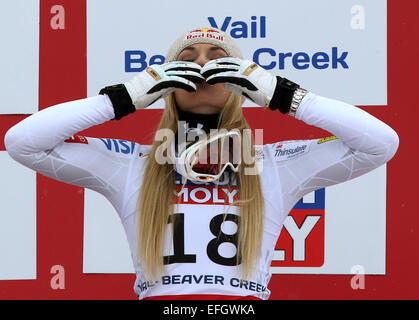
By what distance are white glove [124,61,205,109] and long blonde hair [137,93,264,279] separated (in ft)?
0.45

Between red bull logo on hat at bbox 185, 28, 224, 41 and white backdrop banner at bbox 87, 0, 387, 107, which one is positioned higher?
white backdrop banner at bbox 87, 0, 387, 107

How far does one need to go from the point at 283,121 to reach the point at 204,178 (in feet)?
2.27

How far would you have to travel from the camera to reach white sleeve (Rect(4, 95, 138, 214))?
1.15m

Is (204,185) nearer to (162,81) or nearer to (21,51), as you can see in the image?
(162,81)

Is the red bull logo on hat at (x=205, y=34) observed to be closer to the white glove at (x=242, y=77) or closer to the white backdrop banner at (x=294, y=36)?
the white glove at (x=242, y=77)

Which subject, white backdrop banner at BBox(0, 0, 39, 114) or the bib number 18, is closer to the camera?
the bib number 18

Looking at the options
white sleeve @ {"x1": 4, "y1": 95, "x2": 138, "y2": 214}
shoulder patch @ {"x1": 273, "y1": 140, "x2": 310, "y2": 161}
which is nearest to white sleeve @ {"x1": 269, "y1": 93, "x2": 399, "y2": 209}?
shoulder patch @ {"x1": 273, "y1": 140, "x2": 310, "y2": 161}

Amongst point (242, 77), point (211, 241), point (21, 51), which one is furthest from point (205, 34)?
point (21, 51)

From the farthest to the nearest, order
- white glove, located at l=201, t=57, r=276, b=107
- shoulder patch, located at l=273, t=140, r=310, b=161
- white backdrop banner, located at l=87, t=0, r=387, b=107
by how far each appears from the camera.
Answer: white backdrop banner, located at l=87, t=0, r=387, b=107, shoulder patch, located at l=273, t=140, r=310, b=161, white glove, located at l=201, t=57, r=276, b=107

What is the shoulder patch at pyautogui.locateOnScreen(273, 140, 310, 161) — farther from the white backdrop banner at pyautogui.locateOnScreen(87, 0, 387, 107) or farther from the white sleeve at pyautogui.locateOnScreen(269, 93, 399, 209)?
the white backdrop banner at pyautogui.locateOnScreen(87, 0, 387, 107)

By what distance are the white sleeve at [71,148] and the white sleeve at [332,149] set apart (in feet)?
1.20

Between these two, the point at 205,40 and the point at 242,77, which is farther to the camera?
the point at 205,40

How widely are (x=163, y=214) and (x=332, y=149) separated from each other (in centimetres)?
38

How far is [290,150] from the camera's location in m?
1.27
